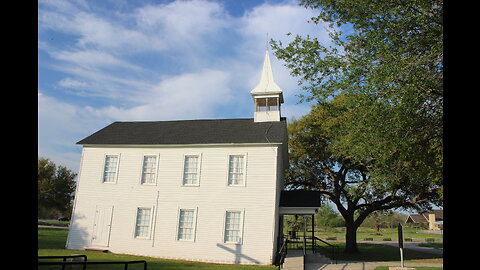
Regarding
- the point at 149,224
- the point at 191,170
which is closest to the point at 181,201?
the point at 191,170

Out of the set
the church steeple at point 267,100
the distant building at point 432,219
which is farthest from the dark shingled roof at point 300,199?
the distant building at point 432,219

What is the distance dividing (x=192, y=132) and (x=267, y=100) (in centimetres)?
545

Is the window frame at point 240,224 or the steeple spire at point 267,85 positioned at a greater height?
the steeple spire at point 267,85

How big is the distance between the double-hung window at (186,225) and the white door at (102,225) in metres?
4.51

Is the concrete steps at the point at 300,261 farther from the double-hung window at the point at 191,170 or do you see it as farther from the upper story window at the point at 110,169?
the upper story window at the point at 110,169

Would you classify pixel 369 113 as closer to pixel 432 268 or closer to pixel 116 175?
pixel 432 268

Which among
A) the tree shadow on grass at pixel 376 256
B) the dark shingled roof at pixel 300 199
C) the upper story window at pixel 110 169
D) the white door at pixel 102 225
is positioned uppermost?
the upper story window at pixel 110 169

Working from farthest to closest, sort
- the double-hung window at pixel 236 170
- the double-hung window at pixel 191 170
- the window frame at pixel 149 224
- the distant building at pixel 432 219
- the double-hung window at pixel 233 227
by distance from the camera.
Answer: the distant building at pixel 432 219 → the double-hung window at pixel 191 170 → the window frame at pixel 149 224 → the double-hung window at pixel 236 170 → the double-hung window at pixel 233 227

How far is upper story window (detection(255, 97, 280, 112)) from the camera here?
22.5 m

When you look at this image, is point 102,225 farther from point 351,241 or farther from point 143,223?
point 351,241

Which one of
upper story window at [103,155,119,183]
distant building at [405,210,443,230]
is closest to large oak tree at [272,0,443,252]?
upper story window at [103,155,119,183]

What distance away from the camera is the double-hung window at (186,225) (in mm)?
18953

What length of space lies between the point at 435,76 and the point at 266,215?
1083 centimetres

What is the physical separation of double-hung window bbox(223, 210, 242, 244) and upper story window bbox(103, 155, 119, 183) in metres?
7.90
